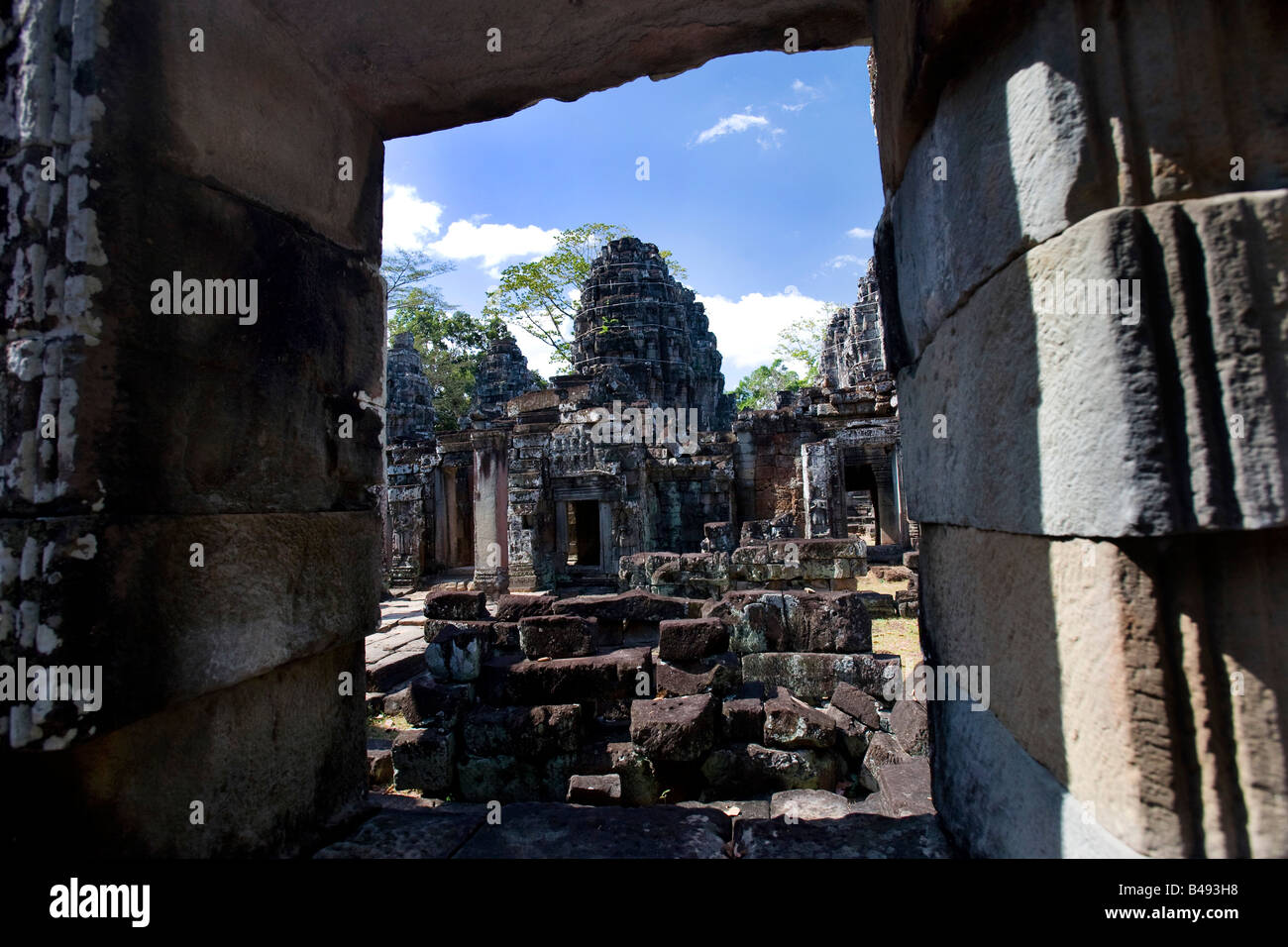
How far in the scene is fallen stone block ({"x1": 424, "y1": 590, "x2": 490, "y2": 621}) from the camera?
7953 mm

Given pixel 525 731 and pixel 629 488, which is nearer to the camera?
pixel 525 731

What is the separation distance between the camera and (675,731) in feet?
14.4

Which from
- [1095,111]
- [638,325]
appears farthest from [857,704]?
[638,325]

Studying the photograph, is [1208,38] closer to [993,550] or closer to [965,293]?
[965,293]

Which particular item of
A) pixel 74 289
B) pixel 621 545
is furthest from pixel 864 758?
pixel 621 545

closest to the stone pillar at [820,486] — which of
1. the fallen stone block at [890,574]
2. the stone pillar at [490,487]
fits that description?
the fallen stone block at [890,574]

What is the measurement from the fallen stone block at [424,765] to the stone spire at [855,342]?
66.9 feet

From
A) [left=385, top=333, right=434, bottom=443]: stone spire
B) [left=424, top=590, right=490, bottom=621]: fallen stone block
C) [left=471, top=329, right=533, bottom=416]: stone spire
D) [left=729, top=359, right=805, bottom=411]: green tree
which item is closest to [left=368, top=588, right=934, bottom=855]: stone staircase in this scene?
[left=424, top=590, right=490, bottom=621]: fallen stone block

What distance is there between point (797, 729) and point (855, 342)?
21.8 m

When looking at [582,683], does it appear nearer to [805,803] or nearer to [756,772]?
[756,772]

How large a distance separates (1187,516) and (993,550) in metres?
0.51

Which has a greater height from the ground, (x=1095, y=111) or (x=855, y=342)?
(x=855, y=342)

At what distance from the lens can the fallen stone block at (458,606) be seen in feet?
26.1

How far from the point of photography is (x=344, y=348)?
219 cm
